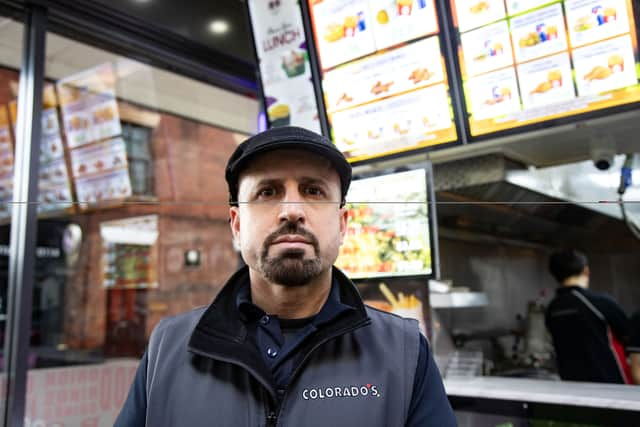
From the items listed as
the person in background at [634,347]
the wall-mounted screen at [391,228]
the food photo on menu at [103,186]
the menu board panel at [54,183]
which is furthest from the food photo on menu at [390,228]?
the menu board panel at [54,183]

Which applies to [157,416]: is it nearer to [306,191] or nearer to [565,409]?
[306,191]

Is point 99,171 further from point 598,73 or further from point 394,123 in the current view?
point 598,73

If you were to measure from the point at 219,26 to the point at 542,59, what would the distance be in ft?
6.46

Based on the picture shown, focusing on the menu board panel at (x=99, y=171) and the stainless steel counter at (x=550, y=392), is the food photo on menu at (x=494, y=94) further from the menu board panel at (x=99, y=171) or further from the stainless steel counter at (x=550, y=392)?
the menu board panel at (x=99, y=171)

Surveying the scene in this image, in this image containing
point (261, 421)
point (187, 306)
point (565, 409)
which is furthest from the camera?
point (187, 306)

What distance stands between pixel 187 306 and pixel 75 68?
2.27 meters

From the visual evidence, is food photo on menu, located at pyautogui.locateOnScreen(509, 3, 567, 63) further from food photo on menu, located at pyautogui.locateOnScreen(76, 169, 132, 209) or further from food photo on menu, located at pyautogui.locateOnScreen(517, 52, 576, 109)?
food photo on menu, located at pyautogui.locateOnScreen(76, 169, 132, 209)

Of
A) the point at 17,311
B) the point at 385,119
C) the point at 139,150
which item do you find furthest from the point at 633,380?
the point at 139,150

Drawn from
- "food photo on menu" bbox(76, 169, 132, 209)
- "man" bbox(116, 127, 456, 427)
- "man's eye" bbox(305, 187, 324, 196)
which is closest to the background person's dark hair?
"man" bbox(116, 127, 456, 427)

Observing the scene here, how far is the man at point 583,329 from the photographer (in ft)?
8.68

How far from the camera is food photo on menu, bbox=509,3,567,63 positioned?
198cm

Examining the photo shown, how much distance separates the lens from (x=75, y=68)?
3.45m

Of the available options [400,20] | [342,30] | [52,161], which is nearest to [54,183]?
[52,161]

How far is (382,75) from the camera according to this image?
2328mm
